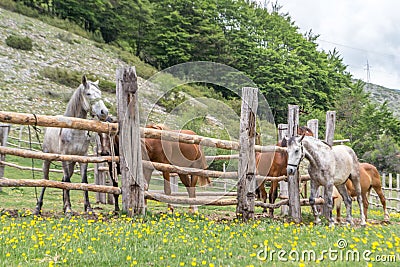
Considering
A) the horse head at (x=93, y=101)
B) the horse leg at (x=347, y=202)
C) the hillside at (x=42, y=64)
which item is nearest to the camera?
the horse head at (x=93, y=101)

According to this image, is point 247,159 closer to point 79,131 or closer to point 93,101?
point 93,101

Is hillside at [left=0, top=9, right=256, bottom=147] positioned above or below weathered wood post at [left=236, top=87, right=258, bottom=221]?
above

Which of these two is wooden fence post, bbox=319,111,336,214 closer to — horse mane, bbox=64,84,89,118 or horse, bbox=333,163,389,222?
horse, bbox=333,163,389,222

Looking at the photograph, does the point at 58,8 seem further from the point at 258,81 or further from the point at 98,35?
the point at 258,81

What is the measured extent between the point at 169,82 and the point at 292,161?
104 inches

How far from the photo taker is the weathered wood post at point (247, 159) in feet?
24.5

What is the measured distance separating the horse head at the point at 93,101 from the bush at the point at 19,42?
72.1 ft

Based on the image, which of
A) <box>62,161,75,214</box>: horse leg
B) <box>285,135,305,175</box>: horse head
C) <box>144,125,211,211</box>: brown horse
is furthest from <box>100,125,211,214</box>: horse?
<box>285,135,305,175</box>: horse head

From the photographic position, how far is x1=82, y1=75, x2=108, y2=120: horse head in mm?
6977

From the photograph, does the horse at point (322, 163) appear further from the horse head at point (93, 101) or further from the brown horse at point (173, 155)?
the horse head at point (93, 101)

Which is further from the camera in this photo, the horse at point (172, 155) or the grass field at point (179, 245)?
the horse at point (172, 155)

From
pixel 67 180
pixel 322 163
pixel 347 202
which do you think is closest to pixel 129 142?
pixel 67 180

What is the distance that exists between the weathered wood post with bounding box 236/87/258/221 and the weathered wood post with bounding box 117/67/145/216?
1881 mm

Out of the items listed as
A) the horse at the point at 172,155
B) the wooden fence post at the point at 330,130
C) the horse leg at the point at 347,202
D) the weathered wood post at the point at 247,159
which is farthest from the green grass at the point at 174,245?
the wooden fence post at the point at 330,130
